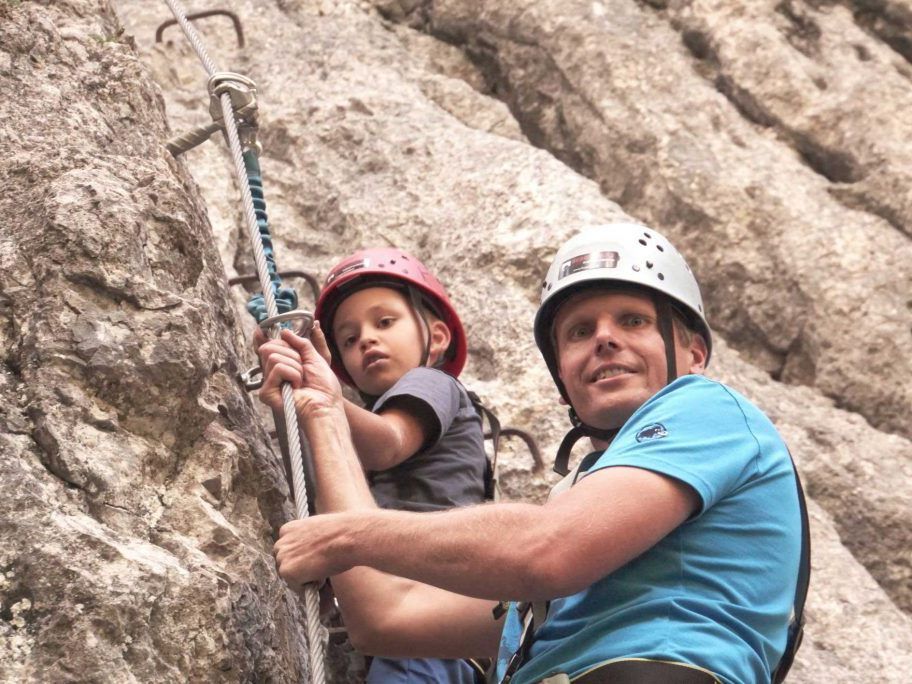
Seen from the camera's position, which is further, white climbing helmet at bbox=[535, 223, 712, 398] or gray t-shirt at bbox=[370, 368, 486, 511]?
gray t-shirt at bbox=[370, 368, 486, 511]

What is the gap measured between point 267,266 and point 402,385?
907mm

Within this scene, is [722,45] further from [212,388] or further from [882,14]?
[212,388]

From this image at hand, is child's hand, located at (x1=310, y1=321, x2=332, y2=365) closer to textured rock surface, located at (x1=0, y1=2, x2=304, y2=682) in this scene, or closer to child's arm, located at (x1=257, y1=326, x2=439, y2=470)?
child's arm, located at (x1=257, y1=326, x2=439, y2=470)

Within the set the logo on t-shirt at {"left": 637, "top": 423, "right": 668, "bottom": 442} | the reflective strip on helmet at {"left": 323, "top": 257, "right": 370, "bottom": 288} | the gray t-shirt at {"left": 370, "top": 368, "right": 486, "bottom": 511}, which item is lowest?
the gray t-shirt at {"left": 370, "top": 368, "right": 486, "bottom": 511}

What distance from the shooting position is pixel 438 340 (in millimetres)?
5637

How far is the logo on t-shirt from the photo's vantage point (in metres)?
3.22

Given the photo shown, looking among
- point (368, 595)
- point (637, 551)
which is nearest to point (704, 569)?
point (637, 551)

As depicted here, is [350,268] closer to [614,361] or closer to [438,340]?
[438,340]

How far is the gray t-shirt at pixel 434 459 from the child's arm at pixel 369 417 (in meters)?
0.01

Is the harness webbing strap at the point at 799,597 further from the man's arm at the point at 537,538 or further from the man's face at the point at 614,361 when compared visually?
the man's face at the point at 614,361

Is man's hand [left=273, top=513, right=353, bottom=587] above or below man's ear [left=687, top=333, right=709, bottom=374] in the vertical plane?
below

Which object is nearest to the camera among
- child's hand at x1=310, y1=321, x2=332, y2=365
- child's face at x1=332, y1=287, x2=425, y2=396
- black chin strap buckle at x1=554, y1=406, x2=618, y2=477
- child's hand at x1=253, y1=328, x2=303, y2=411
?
child's hand at x1=253, y1=328, x2=303, y2=411

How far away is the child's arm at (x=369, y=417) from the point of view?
3984 mm

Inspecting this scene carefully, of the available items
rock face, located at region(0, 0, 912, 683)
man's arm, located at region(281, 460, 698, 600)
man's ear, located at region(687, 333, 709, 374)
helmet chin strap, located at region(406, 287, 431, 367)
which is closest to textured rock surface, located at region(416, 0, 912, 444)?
rock face, located at region(0, 0, 912, 683)
